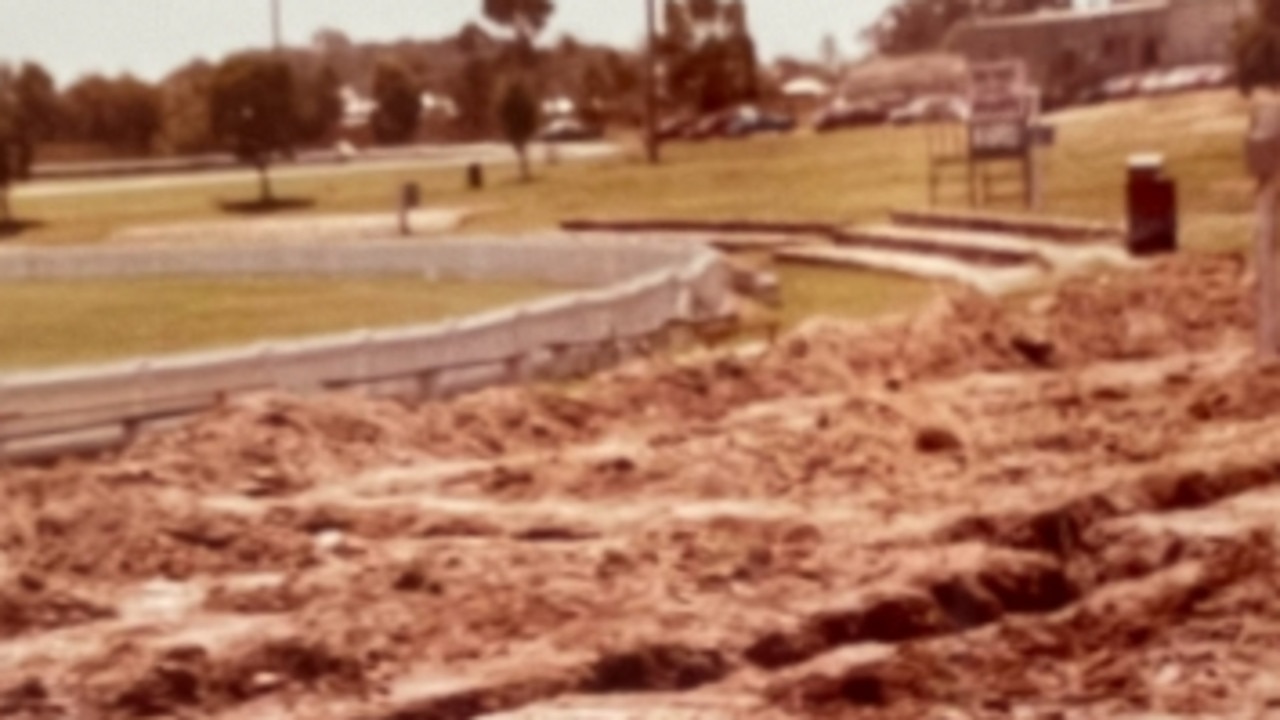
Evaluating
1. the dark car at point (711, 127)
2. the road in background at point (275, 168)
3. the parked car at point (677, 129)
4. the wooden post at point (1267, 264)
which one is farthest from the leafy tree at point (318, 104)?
the wooden post at point (1267, 264)

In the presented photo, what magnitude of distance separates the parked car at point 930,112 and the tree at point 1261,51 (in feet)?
46.0

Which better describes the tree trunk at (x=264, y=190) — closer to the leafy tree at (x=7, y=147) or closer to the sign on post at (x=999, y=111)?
the leafy tree at (x=7, y=147)

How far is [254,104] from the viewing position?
71.2m

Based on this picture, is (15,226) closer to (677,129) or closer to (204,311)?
(677,129)

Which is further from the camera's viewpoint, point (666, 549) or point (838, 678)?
point (666, 549)

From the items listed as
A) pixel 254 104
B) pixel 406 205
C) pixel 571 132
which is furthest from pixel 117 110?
pixel 406 205

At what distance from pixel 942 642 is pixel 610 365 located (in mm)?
10970

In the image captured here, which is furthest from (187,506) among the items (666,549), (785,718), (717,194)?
(717,194)

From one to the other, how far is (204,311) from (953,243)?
10092 millimetres

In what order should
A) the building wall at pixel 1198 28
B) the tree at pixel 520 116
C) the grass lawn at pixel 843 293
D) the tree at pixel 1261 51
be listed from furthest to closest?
the building wall at pixel 1198 28
the tree at pixel 520 116
the tree at pixel 1261 51
the grass lawn at pixel 843 293

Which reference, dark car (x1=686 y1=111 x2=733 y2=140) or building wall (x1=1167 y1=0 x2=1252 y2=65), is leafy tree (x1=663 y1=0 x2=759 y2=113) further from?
building wall (x1=1167 y1=0 x2=1252 y2=65)

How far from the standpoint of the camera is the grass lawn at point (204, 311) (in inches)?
1112

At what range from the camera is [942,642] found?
11.0 m

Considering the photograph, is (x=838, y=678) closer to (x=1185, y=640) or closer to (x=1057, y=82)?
(x=1185, y=640)
